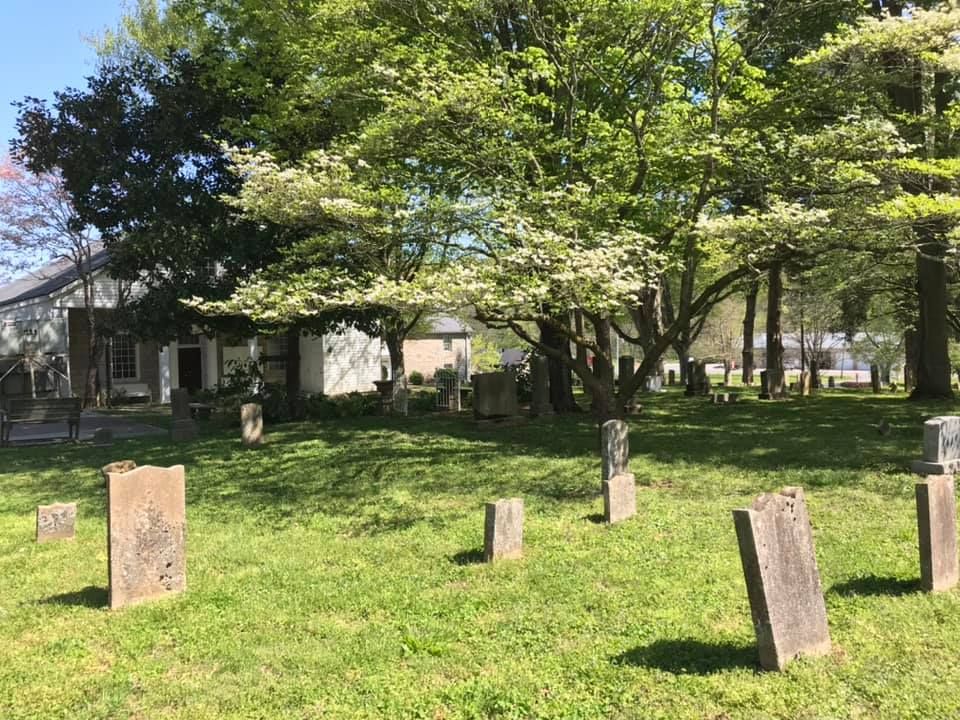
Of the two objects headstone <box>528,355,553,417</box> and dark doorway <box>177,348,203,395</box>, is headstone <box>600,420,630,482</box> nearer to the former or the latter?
headstone <box>528,355,553,417</box>

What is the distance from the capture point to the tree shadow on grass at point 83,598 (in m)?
5.36

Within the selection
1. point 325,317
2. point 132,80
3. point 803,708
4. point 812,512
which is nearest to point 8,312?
point 132,80

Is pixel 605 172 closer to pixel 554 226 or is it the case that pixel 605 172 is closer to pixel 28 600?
pixel 554 226

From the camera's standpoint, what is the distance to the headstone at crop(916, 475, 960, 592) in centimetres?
475

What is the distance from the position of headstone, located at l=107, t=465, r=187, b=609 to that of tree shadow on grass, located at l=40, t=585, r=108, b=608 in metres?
0.29

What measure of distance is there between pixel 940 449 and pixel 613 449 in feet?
12.1

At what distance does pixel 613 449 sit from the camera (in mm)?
8398

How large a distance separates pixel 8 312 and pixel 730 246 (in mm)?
24167

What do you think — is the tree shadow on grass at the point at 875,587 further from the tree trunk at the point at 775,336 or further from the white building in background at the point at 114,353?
the white building in background at the point at 114,353

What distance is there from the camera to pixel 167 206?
15.7m

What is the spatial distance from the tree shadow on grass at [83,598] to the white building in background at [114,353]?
15067 millimetres

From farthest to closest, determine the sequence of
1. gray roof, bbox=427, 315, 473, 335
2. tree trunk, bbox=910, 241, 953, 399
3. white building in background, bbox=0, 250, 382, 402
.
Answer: gray roof, bbox=427, 315, 473, 335, white building in background, bbox=0, 250, 382, 402, tree trunk, bbox=910, 241, 953, 399

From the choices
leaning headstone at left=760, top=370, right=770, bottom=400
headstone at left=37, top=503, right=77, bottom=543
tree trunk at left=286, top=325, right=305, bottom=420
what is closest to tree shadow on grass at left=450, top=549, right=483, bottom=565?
headstone at left=37, top=503, right=77, bottom=543

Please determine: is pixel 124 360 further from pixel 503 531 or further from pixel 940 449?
pixel 940 449
